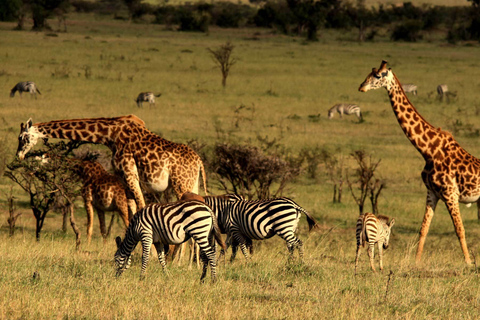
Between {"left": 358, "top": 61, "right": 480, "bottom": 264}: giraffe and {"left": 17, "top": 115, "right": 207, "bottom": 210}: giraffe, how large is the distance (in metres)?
3.25

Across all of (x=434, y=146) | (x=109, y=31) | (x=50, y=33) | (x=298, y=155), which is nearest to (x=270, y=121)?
(x=298, y=155)

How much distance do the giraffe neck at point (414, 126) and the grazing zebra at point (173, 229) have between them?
4.82 metres

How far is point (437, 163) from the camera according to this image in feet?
41.2

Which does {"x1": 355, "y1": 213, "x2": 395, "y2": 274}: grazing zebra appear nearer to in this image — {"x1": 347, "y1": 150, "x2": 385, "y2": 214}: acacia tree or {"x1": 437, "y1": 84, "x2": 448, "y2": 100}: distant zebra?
{"x1": 347, "y1": 150, "x2": 385, "y2": 214}: acacia tree

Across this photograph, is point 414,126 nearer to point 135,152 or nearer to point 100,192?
point 135,152

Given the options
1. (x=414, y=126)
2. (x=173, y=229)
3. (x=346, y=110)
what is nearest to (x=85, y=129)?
(x=173, y=229)

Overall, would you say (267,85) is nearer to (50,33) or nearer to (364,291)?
(50,33)

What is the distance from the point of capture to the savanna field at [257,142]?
8.02m

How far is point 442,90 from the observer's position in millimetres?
43000

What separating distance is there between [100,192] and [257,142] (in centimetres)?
1330

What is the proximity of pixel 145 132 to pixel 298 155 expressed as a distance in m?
14.0

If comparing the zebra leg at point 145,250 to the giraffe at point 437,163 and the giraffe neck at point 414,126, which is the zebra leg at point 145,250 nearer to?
the giraffe at point 437,163

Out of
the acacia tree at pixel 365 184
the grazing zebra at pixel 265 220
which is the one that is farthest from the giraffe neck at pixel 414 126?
the acacia tree at pixel 365 184

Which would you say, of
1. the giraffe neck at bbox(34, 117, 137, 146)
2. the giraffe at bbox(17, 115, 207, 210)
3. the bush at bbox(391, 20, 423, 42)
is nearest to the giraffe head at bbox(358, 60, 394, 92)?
the giraffe at bbox(17, 115, 207, 210)
